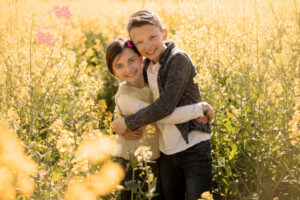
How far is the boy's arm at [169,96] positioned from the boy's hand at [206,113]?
0.19 meters

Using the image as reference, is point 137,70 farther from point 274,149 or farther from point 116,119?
point 274,149

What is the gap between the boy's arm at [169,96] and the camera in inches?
97.2

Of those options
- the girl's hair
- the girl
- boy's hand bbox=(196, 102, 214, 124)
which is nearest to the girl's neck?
the girl

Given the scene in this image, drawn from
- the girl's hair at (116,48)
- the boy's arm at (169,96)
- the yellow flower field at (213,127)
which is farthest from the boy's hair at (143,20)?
the yellow flower field at (213,127)

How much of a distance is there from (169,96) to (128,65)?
43 cm

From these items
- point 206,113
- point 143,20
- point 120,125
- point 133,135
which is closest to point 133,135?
point 133,135

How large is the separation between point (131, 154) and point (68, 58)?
6.31ft

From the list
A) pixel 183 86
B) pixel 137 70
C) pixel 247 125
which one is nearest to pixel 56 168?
pixel 137 70

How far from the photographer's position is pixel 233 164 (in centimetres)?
289

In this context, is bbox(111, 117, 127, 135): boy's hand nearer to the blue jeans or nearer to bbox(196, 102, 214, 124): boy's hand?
the blue jeans

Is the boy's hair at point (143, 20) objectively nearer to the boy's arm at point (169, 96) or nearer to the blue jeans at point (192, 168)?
the boy's arm at point (169, 96)

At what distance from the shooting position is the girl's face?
2.71m

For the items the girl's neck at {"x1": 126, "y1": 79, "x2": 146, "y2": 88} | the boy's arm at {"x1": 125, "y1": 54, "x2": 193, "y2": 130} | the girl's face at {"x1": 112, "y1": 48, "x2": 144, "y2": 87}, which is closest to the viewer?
the boy's arm at {"x1": 125, "y1": 54, "x2": 193, "y2": 130}

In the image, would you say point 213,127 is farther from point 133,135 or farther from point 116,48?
point 116,48
